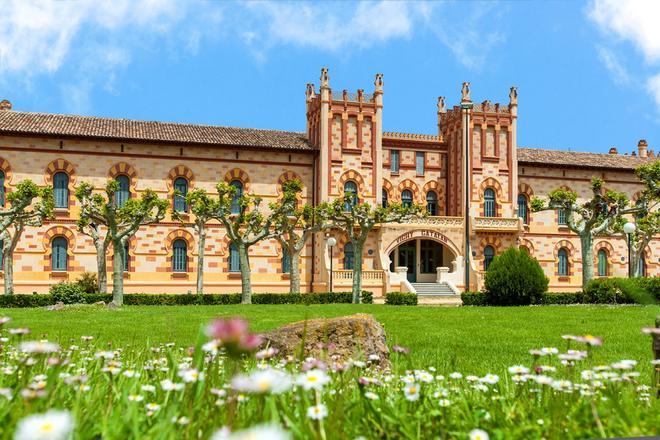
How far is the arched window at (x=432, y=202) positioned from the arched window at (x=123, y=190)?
19.1 metres

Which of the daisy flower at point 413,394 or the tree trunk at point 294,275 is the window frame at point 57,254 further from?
the daisy flower at point 413,394

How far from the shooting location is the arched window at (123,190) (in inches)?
1453

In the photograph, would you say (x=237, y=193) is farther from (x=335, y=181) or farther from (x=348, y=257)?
(x=348, y=257)

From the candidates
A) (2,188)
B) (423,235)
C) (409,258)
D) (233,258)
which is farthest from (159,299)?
(409,258)

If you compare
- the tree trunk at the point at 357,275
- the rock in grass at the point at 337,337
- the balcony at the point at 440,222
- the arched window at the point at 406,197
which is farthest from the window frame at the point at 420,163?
the rock in grass at the point at 337,337

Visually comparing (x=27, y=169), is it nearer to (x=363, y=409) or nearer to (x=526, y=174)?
(x=526, y=174)

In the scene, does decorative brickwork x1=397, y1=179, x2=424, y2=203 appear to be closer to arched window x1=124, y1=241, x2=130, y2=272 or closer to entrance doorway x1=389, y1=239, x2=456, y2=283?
entrance doorway x1=389, y1=239, x2=456, y2=283

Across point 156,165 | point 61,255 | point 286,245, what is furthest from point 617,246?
point 61,255

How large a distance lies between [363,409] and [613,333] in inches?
474

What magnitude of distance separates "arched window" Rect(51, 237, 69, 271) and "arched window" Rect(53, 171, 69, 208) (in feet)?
6.42

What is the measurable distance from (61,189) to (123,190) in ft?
10.8

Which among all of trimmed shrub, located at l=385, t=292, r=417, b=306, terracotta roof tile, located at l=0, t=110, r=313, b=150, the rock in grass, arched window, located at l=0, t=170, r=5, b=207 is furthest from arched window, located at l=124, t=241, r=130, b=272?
the rock in grass

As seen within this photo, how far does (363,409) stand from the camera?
3.53m

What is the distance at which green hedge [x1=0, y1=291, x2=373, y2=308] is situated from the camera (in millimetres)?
28406
